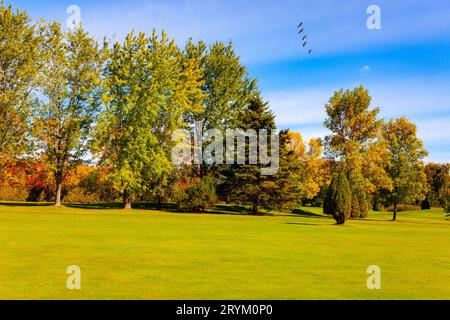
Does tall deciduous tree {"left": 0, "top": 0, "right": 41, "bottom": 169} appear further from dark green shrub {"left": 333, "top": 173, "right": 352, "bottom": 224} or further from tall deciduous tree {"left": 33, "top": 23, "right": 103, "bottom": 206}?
dark green shrub {"left": 333, "top": 173, "right": 352, "bottom": 224}

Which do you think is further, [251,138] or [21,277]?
[251,138]

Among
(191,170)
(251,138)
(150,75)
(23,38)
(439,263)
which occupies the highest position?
(23,38)

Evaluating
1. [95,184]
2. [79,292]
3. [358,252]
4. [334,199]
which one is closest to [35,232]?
[79,292]

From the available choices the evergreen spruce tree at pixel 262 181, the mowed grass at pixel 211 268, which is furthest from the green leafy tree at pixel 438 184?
the mowed grass at pixel 211 268

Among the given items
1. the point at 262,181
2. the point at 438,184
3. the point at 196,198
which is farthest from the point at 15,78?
the point at 438,184

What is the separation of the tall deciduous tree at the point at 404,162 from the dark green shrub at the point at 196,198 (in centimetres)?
2618

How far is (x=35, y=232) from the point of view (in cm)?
2038

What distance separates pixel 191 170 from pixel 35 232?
3988 centimetres

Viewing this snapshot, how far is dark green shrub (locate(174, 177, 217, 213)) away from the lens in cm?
4934

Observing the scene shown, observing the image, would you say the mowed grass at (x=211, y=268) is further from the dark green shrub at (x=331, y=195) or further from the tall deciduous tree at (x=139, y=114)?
the tall deciduous tree at (x=139, y=114)

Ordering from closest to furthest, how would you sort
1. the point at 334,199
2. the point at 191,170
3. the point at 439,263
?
1. the point at 439,263
2. the point at 334,199
3. the point at 191,170

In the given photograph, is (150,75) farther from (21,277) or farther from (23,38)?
(21,277)

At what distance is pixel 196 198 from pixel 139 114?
12045 millimetres

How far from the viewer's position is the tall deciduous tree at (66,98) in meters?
50.3
